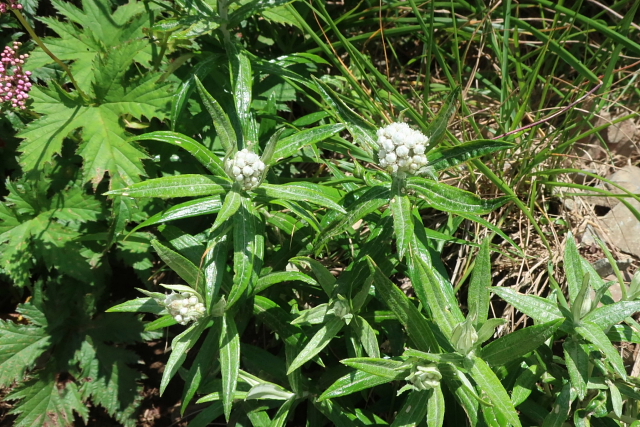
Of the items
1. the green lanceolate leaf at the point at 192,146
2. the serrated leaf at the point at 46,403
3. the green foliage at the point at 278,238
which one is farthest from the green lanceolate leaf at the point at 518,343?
the serrated leaf at the point at 46,403

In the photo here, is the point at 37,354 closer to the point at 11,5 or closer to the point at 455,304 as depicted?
the point at 11,5

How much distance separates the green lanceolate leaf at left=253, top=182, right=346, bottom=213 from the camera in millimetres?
1820

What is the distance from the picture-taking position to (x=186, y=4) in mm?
2178

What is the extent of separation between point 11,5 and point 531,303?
2224 millimetres

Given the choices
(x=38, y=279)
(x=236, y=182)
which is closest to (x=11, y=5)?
(x=236, y=182)

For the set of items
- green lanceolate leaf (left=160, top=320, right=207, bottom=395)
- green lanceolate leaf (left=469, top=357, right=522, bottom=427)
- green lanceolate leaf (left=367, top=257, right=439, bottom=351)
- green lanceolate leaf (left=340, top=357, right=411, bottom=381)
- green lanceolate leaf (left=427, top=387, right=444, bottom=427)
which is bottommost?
green lanceolate leaf (left=160, top=320, right=207, bottom=395)

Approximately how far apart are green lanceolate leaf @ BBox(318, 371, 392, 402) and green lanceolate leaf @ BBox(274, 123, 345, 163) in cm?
81

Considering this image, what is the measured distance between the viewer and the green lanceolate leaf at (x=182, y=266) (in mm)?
1879

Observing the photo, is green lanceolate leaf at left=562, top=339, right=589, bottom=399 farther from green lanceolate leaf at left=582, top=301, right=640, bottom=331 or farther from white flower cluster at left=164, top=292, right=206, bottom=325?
white flower cluster at left=164, top=292, right=206, bottom=325

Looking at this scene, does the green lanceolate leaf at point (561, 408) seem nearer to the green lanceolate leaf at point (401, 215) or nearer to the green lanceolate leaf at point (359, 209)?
the green lanceolate leaf at point (401, 215)

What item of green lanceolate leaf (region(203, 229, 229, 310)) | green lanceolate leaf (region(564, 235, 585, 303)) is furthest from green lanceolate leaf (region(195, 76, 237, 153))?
green lanceolate leaf (region(564, 235, 585, 303))

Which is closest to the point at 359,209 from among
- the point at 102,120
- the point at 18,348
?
the point at 102,120

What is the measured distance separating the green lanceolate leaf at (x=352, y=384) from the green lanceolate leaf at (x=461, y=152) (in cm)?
75

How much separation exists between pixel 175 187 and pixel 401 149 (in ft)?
2.38
